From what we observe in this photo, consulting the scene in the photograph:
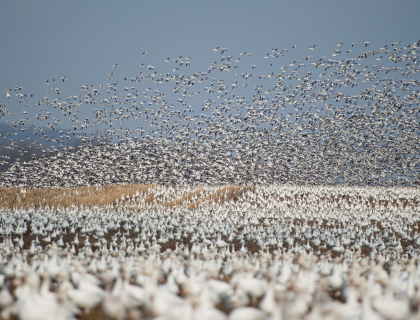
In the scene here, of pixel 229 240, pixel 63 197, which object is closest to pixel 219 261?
pixel 229 240

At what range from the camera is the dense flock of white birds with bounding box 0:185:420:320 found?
19.5 feet

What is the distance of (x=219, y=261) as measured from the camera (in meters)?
11.4

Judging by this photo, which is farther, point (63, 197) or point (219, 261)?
point (63, 197)

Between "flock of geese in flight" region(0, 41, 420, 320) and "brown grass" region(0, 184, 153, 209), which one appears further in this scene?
"brown grass" region(0, 184, 153, 209)

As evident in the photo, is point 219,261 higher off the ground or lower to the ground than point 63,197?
lower

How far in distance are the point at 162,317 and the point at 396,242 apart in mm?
18147

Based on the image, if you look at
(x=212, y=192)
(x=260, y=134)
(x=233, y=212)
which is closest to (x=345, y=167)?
(x=260, y=134)

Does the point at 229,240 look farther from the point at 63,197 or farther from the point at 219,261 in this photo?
the point at 63,197

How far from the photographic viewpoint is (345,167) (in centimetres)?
6831

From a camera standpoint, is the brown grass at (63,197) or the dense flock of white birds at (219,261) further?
the brown grass at (63,197)

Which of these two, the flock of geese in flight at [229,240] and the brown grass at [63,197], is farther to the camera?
the brown grass at [63,197]

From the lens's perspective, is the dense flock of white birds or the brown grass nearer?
the dense flock of white birds

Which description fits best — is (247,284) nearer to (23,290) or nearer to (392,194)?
(23,290)

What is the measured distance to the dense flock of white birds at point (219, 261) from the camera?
19.5 feet
